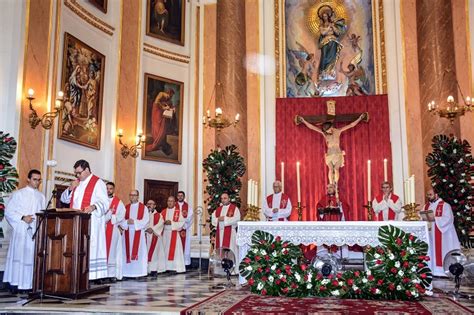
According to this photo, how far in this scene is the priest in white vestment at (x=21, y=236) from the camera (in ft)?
26.2

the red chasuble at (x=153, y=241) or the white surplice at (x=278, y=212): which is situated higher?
the white surplice at (x=278, y=212)

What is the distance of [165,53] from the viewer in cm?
1441

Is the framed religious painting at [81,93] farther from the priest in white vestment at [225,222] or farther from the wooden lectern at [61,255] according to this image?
the wooden lectern at [61,255]

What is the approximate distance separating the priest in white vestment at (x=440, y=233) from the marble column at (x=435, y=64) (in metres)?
1.73

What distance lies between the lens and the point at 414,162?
1305cm

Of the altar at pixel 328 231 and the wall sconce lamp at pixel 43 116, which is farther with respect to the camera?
the wall sconce lamp at pixel 43 116

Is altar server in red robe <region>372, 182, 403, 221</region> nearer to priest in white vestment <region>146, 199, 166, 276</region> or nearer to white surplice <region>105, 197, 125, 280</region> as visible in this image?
priest in white vestment <region>146, 199, 166, 276</region>

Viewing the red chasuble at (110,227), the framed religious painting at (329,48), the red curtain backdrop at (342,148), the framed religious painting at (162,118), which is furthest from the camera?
the framed religious painting at (329,48)

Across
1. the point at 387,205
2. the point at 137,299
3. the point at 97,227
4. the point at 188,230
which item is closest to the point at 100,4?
the point at 188,230

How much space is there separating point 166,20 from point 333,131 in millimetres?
5589

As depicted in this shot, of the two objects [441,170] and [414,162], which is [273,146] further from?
[441,170]

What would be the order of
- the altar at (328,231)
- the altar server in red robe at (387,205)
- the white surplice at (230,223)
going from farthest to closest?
the white surplice at (230,223) → the altar server in red robe at (387,205) → the altar at (328,231)

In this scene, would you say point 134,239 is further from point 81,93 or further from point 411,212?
point 411,212

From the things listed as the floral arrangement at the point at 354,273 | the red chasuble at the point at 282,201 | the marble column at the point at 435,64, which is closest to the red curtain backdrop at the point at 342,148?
the marble column at the point at 435,64
